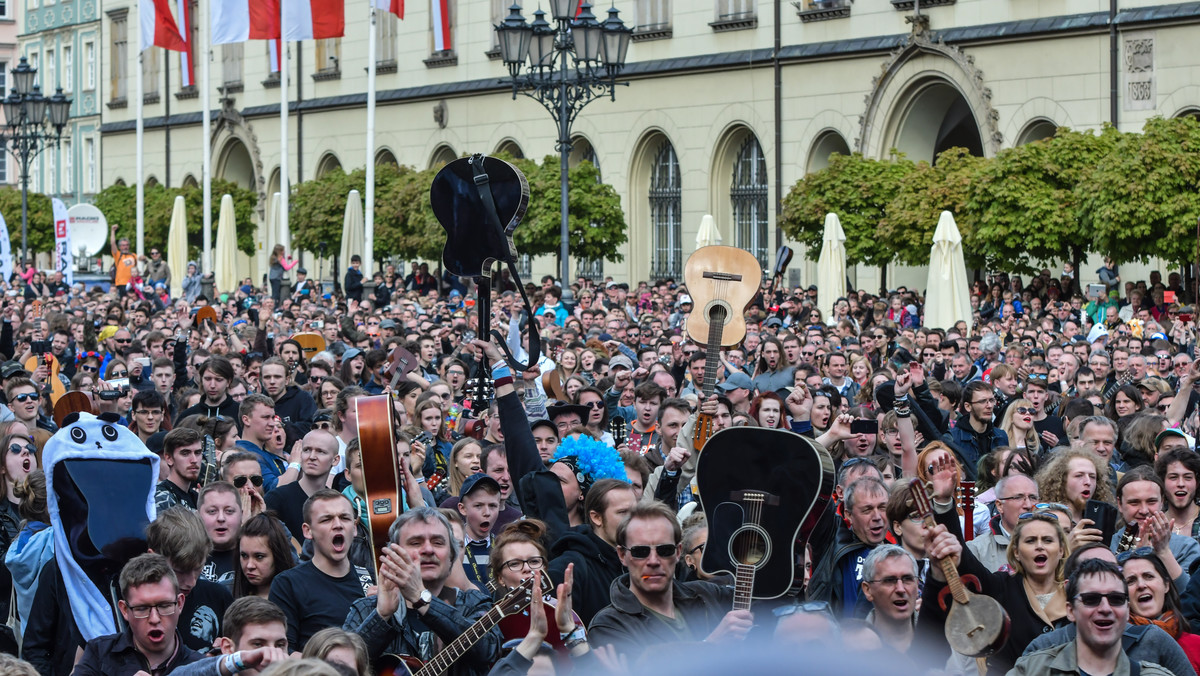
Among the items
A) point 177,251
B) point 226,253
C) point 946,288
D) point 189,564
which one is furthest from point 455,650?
point 177,251

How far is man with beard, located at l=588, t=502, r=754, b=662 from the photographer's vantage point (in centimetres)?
623

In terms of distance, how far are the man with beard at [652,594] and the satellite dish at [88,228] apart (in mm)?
34052

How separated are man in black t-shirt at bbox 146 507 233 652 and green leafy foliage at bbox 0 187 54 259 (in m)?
49.4

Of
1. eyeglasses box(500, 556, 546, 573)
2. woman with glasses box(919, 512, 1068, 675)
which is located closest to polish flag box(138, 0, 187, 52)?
eyeglasses box(500, 556, 546, 573)

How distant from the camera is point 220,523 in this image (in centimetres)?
773

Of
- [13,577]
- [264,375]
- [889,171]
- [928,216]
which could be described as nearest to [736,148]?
[889,171]

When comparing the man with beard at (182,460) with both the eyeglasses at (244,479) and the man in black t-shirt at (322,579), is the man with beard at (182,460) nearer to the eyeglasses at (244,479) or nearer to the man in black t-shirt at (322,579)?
the eyeglasses at (244,479)

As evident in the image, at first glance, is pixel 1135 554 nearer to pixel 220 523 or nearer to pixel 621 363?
pixel 220 523

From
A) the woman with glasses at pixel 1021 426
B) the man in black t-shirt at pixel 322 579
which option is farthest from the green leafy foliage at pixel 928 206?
the man in black t-shirt at pixel 322 579

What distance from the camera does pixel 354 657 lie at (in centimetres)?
565

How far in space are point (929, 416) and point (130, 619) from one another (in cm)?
701

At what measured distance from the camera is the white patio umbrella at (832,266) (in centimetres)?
2728

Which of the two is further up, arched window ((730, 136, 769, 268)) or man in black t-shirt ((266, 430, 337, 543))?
arched window ((730, 136, 769, 268))

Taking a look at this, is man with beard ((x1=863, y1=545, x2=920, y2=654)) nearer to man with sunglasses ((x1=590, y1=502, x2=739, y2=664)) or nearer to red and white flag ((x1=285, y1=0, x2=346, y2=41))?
man with sunglasses ((x1=590, y1=502, x2=739, y2=664))
